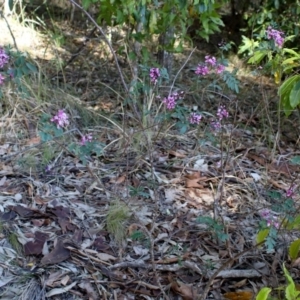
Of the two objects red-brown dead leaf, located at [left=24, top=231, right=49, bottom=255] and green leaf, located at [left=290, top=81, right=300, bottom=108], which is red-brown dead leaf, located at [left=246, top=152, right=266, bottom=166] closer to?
green leaf, located at [left=290, top=81, right=300, bottom=108]

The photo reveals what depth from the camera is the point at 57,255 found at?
7.47ft

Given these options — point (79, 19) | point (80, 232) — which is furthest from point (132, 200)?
point (79, 19)

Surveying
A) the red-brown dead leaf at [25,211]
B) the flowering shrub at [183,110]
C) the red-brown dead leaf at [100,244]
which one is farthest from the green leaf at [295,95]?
Answer: the red-brown dead leaf at [25,211]

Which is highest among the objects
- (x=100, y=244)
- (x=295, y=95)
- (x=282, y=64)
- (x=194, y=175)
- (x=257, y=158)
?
(x=295, y=95)

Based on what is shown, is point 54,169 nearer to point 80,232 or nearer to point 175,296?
point 80,232

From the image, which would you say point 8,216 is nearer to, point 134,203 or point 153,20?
point 134,203

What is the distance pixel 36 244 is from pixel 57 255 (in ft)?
0.38

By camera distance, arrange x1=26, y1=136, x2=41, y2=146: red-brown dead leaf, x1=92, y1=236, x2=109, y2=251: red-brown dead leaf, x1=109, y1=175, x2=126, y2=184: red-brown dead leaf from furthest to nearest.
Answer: x1=26, y1=136, x2=41, y2=146: red-brown dead leaf, x1=109, y1=175, x2=126, y2=184: red-brown dead leaf, x1=92, y1=236, x2=109, y2=251: red-brown dead leaf

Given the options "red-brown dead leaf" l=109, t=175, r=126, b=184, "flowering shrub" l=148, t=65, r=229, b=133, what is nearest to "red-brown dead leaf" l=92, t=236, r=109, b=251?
"red-brown dead leaf" l=109, t=175, r=126, b=184

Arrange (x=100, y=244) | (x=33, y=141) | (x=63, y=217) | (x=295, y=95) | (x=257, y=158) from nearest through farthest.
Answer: (x=295, y=95) → (x=100, y=244) → (x=63, y=217) → (x=33, y=141) → (x=257, y=158)

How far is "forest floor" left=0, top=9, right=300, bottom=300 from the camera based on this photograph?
221 centimetres

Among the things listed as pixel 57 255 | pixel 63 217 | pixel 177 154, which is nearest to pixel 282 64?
pixel 177 154

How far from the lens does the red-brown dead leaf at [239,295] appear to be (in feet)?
7.04

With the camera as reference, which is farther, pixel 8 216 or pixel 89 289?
pixel 8 216
